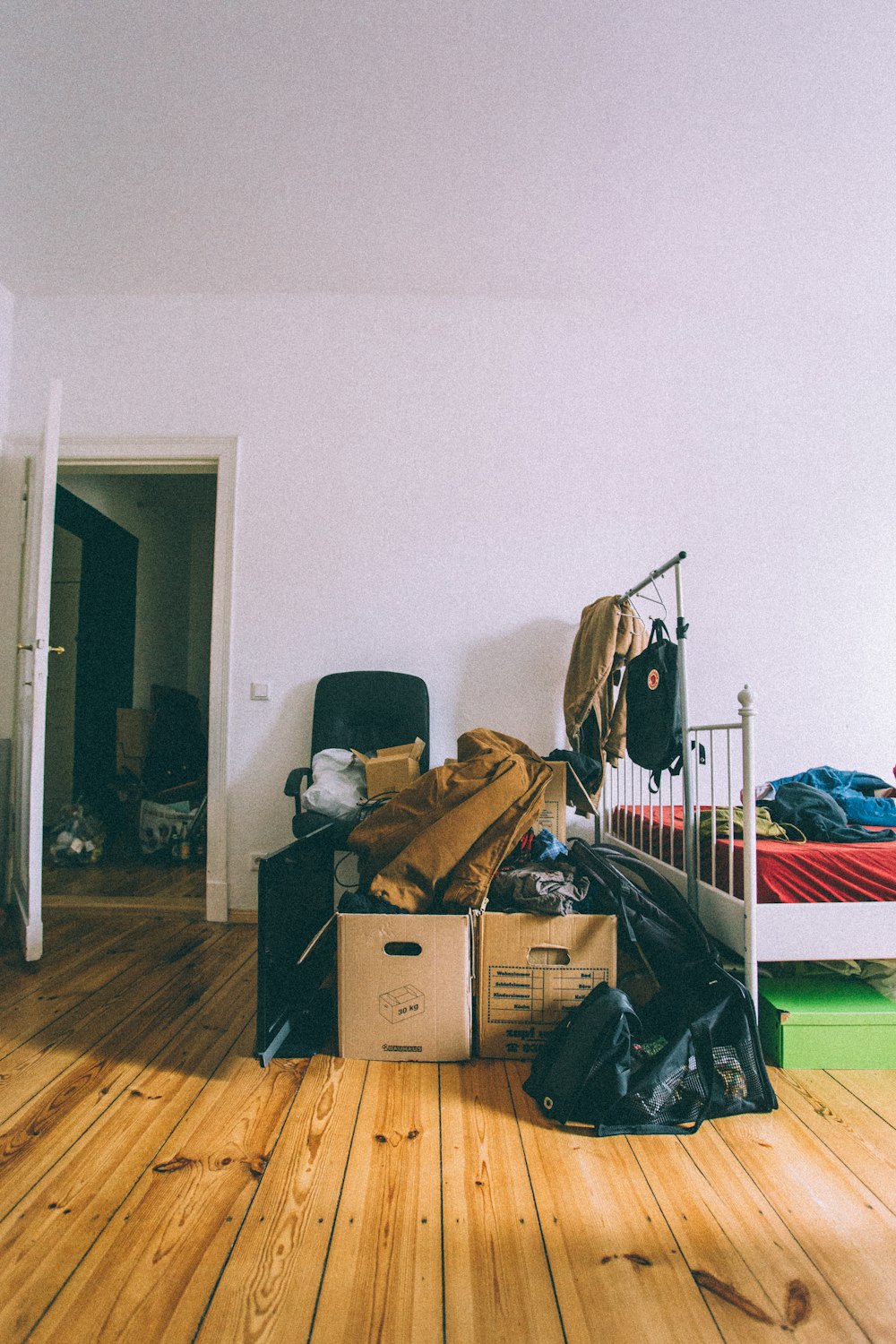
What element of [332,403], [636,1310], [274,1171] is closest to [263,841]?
[274,1171]

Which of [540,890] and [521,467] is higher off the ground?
[521,467]

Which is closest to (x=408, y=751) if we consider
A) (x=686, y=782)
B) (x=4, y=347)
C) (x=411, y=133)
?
(x=686, y=782)

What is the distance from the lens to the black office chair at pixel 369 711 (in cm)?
273

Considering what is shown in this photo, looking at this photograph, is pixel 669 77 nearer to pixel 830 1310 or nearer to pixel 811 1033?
pixel 811 1033

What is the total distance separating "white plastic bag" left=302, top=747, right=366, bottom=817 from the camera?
2375mm

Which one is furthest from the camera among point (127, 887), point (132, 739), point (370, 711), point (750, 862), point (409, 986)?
point (132, 739)

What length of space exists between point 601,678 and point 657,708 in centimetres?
40

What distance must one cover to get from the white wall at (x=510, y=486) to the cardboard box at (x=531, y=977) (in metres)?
1.23

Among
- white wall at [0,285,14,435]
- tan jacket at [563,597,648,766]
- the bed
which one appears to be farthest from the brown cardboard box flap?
white wall at [0,285,14,435]

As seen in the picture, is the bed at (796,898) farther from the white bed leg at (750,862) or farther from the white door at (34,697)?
the white door at (34,697)

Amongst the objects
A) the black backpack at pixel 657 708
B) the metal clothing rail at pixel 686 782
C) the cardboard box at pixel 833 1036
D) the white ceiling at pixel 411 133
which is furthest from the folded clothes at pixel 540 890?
the white ceiling at pixel 411 133

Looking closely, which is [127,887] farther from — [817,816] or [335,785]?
[817,816]

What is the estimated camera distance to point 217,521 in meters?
2.94

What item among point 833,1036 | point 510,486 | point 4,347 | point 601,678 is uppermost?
point 4,347
